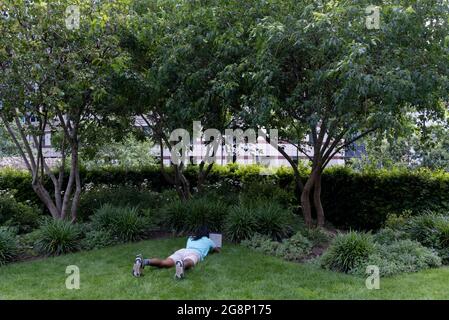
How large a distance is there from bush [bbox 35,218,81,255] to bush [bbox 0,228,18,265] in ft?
1.23

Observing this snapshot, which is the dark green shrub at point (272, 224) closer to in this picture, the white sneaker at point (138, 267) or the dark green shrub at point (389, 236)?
the dark green shrub at point (389, 236)

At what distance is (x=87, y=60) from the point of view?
8.63 meters

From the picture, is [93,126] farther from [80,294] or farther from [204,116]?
[80,294]

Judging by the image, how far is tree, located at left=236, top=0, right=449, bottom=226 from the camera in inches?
257

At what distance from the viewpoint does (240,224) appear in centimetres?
820

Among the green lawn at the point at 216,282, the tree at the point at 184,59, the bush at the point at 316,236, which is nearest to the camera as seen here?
the green lawn at the point at 216,282

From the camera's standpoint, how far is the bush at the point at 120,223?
27.4 feet

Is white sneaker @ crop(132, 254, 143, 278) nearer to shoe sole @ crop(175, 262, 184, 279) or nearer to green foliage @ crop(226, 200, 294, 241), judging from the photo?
shoe sole @ crop(175, 262, 184, 279)

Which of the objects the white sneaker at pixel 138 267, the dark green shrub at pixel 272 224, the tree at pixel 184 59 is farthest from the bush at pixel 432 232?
the white sneaker at pixel 138 267

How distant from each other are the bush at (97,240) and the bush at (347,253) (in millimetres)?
3858

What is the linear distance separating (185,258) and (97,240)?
7.63 feet

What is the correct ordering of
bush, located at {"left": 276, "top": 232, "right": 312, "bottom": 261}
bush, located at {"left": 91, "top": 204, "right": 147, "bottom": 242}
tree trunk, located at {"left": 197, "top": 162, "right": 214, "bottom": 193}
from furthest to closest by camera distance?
1. tree trunk, located at {"left": 197, "top": 162, "right": 214, "bottom": 193}
2. bush, located at {"left": 91, "top": 204, "right": 147, "bottom": 242}
3. bush, located at {"left": 276, "top": 232, "right": 312, "bottom": 261}

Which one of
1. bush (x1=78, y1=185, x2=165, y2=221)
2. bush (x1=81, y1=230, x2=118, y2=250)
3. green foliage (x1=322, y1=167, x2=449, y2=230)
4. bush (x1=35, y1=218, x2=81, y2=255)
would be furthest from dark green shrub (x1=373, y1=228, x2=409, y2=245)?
bush (x1=35, y1=218, x2=81, y2=255)

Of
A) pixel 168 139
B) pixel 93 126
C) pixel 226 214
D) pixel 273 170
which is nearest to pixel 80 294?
pixel 226 214
